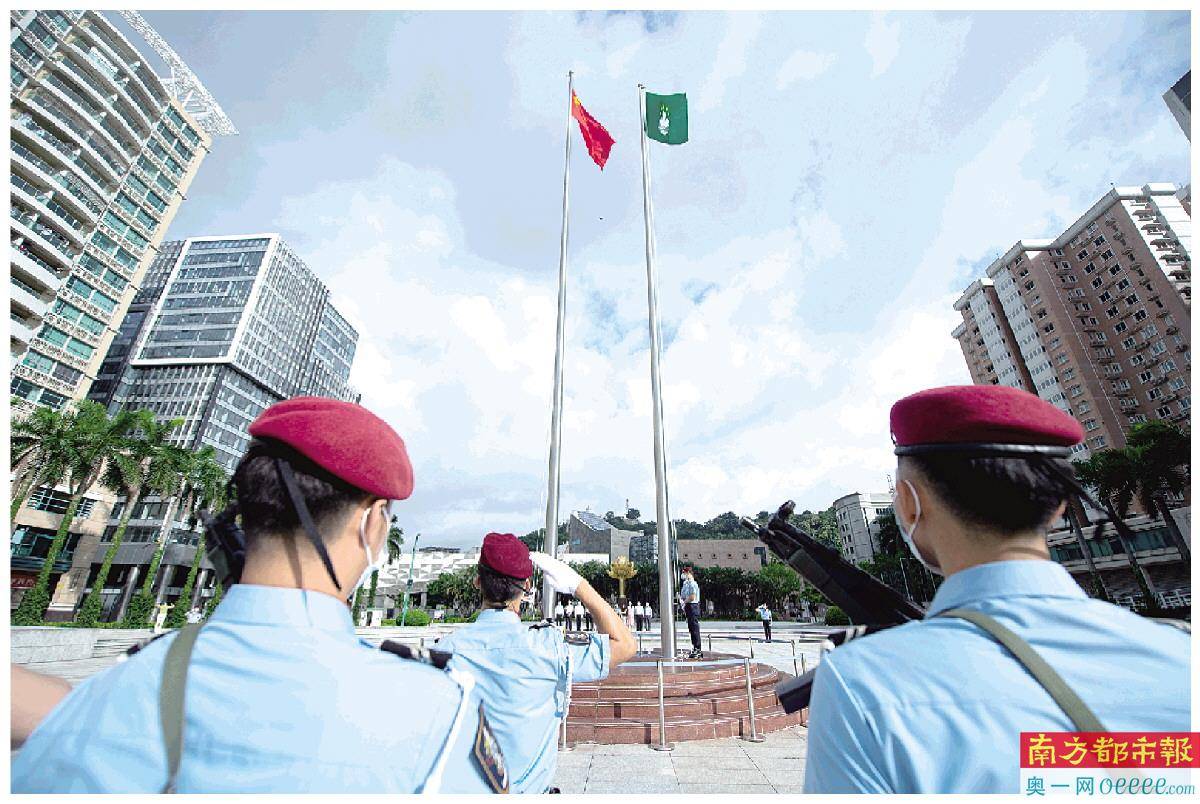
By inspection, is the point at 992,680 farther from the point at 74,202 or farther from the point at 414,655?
the point at 74,202

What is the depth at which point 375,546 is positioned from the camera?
142 cm

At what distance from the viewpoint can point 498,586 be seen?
116 inches

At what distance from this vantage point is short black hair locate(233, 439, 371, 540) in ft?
4.01

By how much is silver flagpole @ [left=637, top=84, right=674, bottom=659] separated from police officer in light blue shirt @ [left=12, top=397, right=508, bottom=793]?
8.56 metres

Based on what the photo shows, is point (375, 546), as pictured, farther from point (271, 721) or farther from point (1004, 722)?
point (1004, 722)

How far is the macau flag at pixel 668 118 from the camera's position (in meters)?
13.3

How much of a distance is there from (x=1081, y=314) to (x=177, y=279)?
109 m

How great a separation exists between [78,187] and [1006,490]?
57790 millimetres

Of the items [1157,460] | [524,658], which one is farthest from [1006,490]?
[1157,460]

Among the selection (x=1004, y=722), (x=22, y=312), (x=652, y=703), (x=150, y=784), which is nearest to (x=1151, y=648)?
(x=1004, y=722)

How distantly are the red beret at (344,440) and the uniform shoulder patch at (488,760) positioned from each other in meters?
0.62

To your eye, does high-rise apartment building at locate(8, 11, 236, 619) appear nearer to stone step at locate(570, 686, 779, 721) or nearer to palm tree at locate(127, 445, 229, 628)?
palm tree at locate(127, 445, 229, 628)

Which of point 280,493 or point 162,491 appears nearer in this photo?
point 280,493
